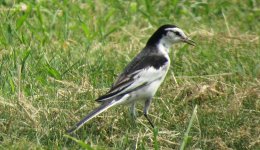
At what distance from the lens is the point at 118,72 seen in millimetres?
9570

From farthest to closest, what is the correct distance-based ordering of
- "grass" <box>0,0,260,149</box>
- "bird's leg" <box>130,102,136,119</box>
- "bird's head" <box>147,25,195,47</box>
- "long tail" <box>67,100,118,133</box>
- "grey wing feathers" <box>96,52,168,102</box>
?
"bird's head" <box>147,25,195,47</box>
"bird's leg" <box>130,102,136,119</box>
"grey wing feathers" <box>96,52,168,102</box>
"grass" <box>0,0,260,149</box>
"long tail" <box>67,100,118,133</box>

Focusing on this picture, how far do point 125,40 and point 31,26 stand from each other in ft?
3.85

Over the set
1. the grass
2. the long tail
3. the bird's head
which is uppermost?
the bird's head

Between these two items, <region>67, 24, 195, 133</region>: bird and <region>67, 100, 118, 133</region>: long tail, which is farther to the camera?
<region>67, 24, 195, 133</region>: bird

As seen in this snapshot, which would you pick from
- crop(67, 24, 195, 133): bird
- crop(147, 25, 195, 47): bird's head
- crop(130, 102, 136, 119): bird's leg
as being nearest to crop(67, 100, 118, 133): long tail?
crop(67, 24, 195, 133): bird

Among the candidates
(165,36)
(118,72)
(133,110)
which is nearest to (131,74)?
(133,110)

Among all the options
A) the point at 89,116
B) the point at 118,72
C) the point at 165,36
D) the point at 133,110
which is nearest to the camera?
the point at 89,116

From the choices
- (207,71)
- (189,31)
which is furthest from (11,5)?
(207,71)

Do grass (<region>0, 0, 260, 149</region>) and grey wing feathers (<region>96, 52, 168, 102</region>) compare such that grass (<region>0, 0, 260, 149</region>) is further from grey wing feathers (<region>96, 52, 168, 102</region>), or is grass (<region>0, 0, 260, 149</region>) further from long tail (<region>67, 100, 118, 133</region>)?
grey wing feathers (<region>96, 52, 168, 102</region>)

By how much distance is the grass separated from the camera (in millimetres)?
7715

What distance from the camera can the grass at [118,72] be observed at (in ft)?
25.3

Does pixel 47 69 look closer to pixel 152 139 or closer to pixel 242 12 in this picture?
pixel 152 139

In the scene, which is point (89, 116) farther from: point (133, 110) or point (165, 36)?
point (165, 36)

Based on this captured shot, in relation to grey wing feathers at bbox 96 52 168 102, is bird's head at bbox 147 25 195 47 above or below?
above
